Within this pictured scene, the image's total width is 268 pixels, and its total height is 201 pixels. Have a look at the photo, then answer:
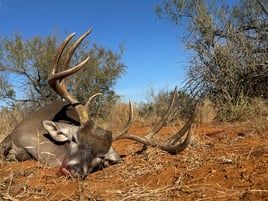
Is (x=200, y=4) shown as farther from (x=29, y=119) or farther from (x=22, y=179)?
(x=22, y=179)

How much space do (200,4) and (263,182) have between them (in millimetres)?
7540

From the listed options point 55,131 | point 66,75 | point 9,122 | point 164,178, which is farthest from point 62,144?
point 9,122

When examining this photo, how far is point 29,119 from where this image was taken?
5.59m

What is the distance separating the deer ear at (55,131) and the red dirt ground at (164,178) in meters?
0.44

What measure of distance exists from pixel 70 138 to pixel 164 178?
171 centimetres

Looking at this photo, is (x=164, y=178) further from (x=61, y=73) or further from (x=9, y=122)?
(x=9, y=122)

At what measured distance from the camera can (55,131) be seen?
4.88 metres

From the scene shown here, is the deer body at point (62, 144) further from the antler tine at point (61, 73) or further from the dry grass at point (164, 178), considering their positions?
the antler tine at point (61, 73)

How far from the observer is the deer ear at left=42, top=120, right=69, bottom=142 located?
479 cm

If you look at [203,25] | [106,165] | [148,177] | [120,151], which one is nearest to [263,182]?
[148,177]

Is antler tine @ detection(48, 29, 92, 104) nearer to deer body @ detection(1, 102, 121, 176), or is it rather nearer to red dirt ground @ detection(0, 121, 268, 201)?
deer body @ detection(1, 102, 121, 176)

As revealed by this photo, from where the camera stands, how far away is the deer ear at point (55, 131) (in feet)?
15.7

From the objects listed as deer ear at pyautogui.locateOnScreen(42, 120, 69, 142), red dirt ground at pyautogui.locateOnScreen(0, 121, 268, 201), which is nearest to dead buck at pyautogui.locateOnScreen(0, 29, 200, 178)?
deer ear at pyautogui.locateOnScreen(42, 120, 69, 142)

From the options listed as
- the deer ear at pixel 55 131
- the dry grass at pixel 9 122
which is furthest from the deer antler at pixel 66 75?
the dry grass at pixel 9 122
